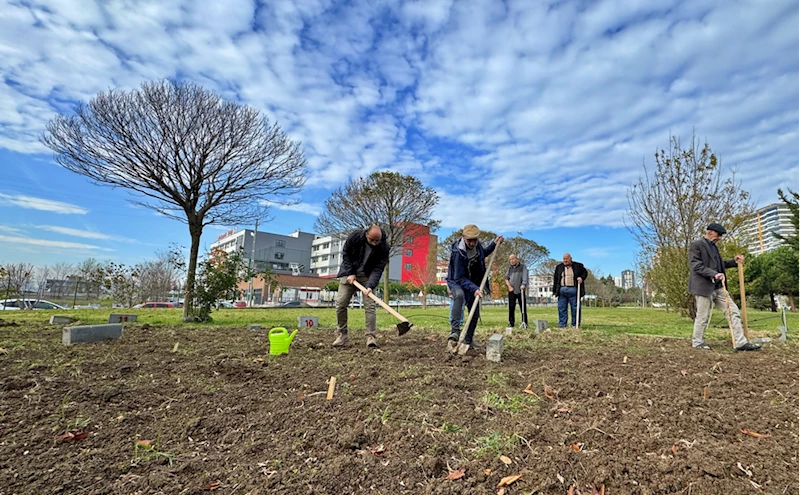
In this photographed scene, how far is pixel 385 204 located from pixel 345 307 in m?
17.2

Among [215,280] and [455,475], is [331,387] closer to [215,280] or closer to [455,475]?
[455,475]

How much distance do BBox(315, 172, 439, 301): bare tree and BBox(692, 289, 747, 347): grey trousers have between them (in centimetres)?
1724

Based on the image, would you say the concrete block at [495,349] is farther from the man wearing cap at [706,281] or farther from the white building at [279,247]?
the white building at [279,247]

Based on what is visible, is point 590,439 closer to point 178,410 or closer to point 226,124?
point 178,410

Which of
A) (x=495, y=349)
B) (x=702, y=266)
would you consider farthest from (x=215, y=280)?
(x=702, y=266)

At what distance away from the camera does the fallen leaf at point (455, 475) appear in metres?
1.84

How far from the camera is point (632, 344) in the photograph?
5.75m

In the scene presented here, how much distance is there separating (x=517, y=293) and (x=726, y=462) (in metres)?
7.09

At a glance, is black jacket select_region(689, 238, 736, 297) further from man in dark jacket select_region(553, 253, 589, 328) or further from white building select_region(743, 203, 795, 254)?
white building select_region(743, 203, 795, 254)

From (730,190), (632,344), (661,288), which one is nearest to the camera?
(632,344)

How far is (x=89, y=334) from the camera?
497 cm

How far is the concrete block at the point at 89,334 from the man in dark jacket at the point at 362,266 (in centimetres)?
304

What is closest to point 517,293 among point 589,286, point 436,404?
point 436,404

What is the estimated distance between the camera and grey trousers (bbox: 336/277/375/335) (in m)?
5.26
